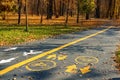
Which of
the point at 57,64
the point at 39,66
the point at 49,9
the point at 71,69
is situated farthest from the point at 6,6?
the point at 71,69

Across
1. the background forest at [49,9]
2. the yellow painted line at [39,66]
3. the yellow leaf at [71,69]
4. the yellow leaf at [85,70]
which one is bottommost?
the yellow leaf at [85,70]

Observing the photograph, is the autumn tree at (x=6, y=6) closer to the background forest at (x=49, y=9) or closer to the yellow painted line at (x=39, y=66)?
the background forest at (x=49, y=9)

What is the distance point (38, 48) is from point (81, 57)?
11.0 feet

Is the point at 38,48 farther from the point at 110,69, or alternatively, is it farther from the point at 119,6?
the point at 119,6

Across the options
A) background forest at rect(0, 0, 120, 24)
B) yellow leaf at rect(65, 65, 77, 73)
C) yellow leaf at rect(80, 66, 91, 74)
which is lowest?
yellow leaf at rect(80, 66, 91, 74)

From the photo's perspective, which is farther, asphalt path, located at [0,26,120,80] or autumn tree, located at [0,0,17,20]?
autumn tree, located at [0,0,17,20]

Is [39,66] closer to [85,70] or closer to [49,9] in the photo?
[85,70]

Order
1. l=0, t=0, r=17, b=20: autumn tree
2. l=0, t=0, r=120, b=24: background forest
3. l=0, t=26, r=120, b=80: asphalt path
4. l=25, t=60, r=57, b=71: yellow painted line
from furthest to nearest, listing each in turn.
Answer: l=0, t=0, r=120, b=24: background forest < l=0, t=0, r=17, b=20: autumn tree < l=25, t=60, r=57, b=71: yellow painted line < l=0, t=26, r=120, b=80: asphalt path

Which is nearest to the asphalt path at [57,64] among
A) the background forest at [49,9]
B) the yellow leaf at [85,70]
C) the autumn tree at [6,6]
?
the yellow leaf at [85,70]

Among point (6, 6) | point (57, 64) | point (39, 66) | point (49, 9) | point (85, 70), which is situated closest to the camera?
point (85, 70)

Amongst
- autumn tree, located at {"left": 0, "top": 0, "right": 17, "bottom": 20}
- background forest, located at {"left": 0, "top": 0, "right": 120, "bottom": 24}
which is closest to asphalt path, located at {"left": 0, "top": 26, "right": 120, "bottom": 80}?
background forest, located at {"left": 0, "top": 0, "right": 120, "bottom": 24}

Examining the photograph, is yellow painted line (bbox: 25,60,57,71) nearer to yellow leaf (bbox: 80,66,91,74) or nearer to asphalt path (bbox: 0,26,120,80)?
asphalt path (bbox: 0,26,120,80)

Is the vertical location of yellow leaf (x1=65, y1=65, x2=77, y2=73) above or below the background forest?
below

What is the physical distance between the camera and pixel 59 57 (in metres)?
12.5
